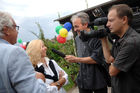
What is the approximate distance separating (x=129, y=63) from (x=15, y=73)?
0.90 meters

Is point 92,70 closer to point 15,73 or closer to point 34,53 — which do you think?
point 34,53

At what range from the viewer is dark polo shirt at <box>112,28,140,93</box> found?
1.08m

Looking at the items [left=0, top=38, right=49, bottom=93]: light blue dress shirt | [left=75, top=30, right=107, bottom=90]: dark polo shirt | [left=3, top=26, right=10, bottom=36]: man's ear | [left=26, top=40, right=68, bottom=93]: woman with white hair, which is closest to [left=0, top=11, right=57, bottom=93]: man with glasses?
[left=0, top=38, right=49, bottom=93]: light blue dress shirt

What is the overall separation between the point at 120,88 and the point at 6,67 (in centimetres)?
101

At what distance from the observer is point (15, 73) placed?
0.78 metres

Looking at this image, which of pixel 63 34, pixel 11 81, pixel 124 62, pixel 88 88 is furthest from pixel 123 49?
pixel 63 34

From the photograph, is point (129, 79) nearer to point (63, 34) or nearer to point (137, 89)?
point (137, 89)

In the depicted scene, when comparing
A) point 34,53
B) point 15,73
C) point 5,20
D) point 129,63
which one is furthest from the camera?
point 34,53

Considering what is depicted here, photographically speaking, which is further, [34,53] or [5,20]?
[34,53]

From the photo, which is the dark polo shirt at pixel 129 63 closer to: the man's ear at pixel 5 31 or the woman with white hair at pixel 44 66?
the woman with white hair at pixel 44 66

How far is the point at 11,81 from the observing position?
801 millimetres

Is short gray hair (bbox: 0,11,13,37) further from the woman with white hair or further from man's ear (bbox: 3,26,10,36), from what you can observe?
the woman with white hair

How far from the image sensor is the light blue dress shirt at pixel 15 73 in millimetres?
786

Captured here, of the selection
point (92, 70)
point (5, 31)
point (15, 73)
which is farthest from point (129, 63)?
point (5, 31)
